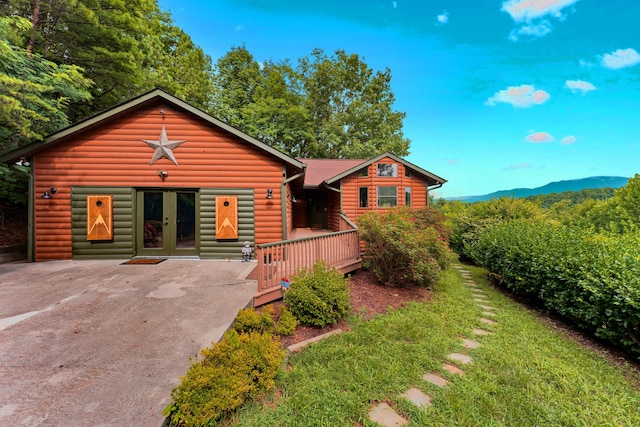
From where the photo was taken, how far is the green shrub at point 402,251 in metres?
5.45

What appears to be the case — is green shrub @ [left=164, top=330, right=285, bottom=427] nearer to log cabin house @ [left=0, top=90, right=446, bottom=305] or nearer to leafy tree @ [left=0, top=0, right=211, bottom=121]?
log cabin house @ [left=0, top=90, right=446, bottom=305]

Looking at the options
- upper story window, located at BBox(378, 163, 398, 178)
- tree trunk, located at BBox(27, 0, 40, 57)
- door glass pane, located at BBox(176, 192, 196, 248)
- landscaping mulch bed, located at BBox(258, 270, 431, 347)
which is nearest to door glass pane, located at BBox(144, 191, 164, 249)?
door glass pane, located at BBox(176, 192, 196, 248)

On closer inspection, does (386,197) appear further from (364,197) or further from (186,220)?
(186,220)

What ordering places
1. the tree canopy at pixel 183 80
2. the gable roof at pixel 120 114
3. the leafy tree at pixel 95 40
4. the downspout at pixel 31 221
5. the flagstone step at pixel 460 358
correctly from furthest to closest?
the leafy tree at pixel 95 40 → the tree canopy at pixel 183 80 → the downspout at pixel 31 221 → the gable roof at pixel 120 114 → the flagstone step at pixel 460 358

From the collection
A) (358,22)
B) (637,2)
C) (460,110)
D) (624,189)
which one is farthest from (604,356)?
(460,110)

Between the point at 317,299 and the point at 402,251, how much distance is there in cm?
256

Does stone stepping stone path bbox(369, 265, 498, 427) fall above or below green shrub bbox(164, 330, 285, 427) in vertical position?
below

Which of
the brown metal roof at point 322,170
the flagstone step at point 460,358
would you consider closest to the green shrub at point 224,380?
the flagstone step at point 460,358

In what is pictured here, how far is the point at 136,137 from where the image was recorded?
7086 millimetres

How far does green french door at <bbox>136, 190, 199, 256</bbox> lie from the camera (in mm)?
7172

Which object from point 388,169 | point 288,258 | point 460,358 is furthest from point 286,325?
point 388,169

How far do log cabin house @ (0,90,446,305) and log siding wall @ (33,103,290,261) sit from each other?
3 centimetres

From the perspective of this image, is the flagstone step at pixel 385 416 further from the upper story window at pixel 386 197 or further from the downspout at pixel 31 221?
the upper story window at pixel 386 197

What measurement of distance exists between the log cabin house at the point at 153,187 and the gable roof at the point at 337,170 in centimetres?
461
